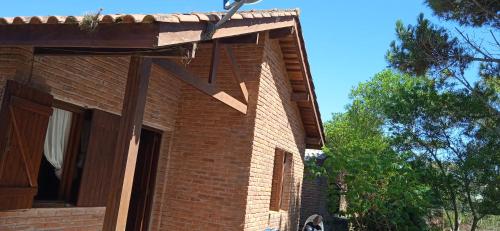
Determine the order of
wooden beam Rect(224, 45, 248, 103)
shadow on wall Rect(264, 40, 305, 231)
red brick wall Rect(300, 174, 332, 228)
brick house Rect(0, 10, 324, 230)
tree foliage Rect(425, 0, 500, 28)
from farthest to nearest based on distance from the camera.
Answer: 1. red brick wall Rect(300, 174, 332, 228)
2. tree foliage Rect(425, 0, 500, 28)
3. shadow on wall Rect(264, 40, 305, 231)
4. wooden beam Rect(224, 45, 248, 103)
5. brick house Rect(0, 10, 324, 230)

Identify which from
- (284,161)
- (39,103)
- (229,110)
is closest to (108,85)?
(39,103)

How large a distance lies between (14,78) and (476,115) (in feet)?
44.5

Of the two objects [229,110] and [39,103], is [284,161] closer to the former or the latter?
[229,110]

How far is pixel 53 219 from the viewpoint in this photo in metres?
5.73

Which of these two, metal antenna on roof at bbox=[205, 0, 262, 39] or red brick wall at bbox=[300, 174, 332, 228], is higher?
metal antenna on roof at bbox=[205, 0, 262, 39]

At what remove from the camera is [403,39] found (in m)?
11.2

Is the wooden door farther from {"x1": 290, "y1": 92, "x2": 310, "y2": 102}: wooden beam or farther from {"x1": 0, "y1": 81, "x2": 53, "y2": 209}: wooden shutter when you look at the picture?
{"x1": 290, "y1": 92, "x2": 310, "y2": 102}: wooden beam

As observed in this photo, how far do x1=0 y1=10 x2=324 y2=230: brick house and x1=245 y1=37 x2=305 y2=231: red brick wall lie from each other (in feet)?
0.12

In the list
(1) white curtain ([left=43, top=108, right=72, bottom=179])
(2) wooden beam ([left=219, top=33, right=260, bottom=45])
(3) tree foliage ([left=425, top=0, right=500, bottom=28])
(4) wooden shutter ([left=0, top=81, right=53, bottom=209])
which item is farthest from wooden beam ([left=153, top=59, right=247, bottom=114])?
(3) tree foliage ([left=425, top=0, right=500, bottom=28])

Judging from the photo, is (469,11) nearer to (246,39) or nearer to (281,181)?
(281,181)

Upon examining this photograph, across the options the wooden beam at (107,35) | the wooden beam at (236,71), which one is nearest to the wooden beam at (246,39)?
the wooden beam at (236,71)

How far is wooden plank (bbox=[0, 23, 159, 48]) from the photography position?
3.76 m

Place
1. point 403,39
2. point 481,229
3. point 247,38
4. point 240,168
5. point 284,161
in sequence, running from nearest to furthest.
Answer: point 247,38
point 240,168
point 284,161
point 403,39
point 481,229

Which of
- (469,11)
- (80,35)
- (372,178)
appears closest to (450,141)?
(372,178)
